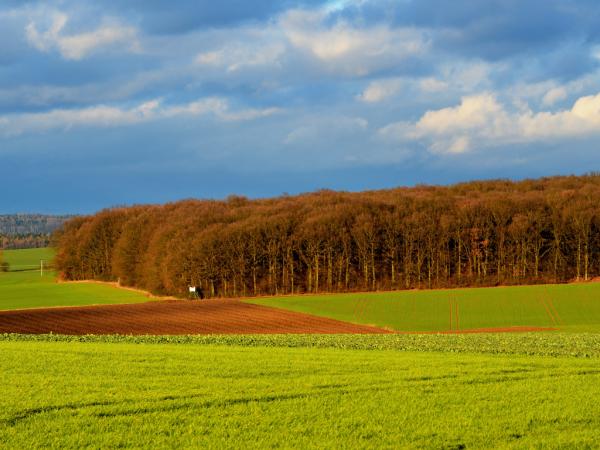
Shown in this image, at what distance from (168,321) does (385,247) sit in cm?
3808

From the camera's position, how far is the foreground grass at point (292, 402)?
11.8 metres

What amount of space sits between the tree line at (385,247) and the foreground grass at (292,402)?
59.1 m

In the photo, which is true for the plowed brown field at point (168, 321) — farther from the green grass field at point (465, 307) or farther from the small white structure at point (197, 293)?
Result: the small white structure at point (197, 293)

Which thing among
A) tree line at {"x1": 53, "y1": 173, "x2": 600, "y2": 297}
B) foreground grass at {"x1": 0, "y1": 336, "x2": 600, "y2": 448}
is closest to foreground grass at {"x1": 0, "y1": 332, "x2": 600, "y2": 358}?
foreground grass at {"x1": 0, "y1": 336, "x2": 600, "y2": 448}

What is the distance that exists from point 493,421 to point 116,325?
39.1 metres

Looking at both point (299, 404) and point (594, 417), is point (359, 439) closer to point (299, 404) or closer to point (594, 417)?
point (299, 404)

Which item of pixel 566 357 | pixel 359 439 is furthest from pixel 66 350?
pixel 566 357

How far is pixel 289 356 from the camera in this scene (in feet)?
74.1

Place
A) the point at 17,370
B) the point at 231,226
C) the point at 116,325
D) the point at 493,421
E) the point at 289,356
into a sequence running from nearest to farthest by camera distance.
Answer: the point at 493,421 < the point at 17,370 < the point at 289,356 < the point at 116,325 < the point at 231,226

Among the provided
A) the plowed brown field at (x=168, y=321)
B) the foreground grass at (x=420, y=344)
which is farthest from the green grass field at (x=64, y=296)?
the foreground grass at (x=420, y=344)

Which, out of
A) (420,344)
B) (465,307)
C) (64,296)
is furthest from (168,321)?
(64,296)

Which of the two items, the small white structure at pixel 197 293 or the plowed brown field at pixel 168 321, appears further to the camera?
the small white structure at pixel 197 293

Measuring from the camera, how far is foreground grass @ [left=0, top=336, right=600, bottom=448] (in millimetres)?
11844

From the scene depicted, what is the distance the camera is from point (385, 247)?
8406 centimetres
